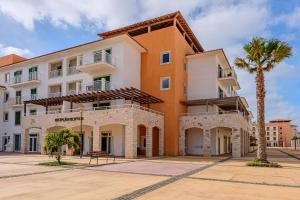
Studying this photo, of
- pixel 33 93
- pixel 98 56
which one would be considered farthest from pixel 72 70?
Result: pixel 33 93

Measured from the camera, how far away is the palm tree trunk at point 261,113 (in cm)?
1888

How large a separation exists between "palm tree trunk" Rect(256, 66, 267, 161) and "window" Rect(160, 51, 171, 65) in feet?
42.2

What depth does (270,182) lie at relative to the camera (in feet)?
37.6

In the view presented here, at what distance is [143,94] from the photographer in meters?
26.7

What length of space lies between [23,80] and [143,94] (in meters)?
19.6

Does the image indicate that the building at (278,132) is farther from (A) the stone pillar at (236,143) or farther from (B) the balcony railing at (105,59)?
(B) the balcony railing at (105,59)

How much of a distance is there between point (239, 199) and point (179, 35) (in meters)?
26.3

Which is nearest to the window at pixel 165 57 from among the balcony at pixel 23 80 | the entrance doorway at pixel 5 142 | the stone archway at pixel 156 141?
the stone archway at pixel 156 141

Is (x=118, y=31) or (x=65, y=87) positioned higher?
(x=118, y=31)

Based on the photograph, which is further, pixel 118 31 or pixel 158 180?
pixel 118 31

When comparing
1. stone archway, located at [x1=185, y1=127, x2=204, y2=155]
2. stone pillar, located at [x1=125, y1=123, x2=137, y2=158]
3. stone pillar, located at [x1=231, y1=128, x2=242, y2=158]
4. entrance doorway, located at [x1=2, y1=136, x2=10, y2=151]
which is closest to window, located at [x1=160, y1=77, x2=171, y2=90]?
stone archway, located at [x1=185, y1=127, x2=204, y2=155]

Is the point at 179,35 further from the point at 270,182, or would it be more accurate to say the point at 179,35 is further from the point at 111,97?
the point at 270,182

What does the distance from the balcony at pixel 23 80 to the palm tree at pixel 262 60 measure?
26.7 metres

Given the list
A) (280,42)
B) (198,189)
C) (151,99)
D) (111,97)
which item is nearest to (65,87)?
(111,97)
